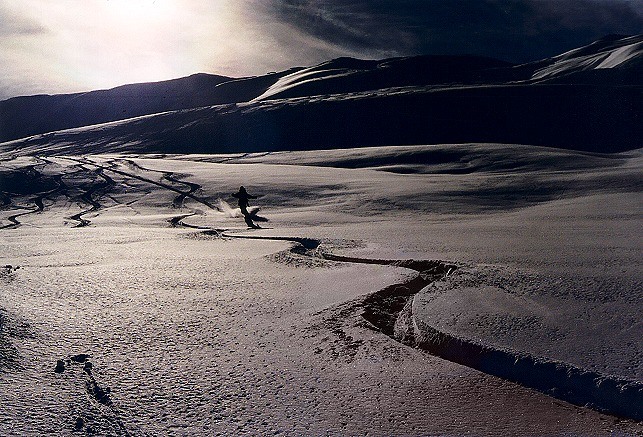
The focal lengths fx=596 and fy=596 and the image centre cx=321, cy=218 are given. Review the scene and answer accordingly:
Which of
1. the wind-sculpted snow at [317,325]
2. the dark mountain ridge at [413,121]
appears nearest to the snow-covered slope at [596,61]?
the dark mountain ridge at [413,121]

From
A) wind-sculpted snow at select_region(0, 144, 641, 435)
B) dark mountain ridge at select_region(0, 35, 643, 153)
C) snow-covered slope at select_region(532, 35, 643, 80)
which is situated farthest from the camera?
snow-covered slope at select_region(532, 35, 643, 80)

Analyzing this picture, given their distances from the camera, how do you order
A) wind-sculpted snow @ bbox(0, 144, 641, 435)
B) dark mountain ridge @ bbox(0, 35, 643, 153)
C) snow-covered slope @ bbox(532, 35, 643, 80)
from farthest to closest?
snow-covered slope @ bbox(532, 35, 643, 80) < dark mountain ridge @ bbox(0, 35, 643, 153) < wind-sculpted snow @ bbox(0, 144, 641, 435)

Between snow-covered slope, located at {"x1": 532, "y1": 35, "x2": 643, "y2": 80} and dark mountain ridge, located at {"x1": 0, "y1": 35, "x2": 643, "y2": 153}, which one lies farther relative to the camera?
snow-covered slope, located at {"x1": 532, "y1": 35, "x2": 643, "y2": 80}

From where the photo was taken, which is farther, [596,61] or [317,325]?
[596,61]

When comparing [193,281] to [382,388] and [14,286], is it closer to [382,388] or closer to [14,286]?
[14,286]

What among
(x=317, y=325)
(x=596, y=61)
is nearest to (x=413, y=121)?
(x=596, y=61)

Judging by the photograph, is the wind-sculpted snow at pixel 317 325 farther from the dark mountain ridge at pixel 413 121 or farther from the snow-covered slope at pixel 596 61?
the snow-covered slope at pixel 596 61

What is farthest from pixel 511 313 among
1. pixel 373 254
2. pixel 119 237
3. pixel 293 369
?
pixel 119 237

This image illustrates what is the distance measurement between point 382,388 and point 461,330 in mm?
783

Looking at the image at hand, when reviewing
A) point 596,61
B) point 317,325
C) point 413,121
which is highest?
point 596,61

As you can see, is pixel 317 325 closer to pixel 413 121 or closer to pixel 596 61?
pixel 413 121

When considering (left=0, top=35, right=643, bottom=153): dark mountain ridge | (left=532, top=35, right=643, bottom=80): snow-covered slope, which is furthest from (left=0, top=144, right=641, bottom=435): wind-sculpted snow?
(left=532, top=35, right=643, bottom=80): snow-covered slope

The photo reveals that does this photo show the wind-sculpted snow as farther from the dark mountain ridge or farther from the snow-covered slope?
the snow-covered slope

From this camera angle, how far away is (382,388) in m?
2.72
